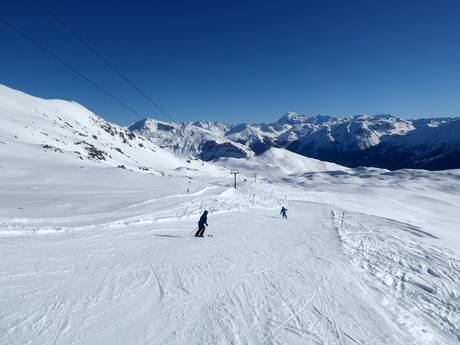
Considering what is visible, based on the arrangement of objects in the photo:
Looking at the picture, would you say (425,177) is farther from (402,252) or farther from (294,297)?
(294,297)

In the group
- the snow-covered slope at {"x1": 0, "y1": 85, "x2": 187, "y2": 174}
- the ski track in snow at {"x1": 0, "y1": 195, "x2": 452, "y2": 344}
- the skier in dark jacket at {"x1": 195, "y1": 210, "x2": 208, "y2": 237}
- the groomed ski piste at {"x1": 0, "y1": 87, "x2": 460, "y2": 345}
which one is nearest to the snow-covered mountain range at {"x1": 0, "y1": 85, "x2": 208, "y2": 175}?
the snow-covered slope at {"x1": 0, "y1": 85, "x2": 187, "y2": 174}

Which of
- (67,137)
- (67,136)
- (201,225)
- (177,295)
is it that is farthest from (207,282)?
(67,136)

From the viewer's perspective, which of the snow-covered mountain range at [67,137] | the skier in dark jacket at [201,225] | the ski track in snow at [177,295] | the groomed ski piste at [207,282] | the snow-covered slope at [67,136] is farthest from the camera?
the snow-covered slope at [67,136]

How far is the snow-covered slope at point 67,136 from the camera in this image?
7644 cm

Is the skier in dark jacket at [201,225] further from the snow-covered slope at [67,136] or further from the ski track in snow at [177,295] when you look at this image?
the snow-covered slope at [67,136]

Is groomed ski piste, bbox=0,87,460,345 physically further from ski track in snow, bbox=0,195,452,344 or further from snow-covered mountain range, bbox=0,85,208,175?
snow-covered mountain range, bbox=0,85,208,175

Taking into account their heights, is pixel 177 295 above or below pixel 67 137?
below

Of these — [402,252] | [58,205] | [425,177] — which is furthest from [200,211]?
[425,177]

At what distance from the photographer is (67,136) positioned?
112 metres

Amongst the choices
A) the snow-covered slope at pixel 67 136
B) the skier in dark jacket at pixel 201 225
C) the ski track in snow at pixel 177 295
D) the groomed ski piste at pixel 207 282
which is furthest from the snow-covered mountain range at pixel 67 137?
the ski track in snow at pixel 177 295

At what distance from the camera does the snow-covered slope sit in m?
76.4

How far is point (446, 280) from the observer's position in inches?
550

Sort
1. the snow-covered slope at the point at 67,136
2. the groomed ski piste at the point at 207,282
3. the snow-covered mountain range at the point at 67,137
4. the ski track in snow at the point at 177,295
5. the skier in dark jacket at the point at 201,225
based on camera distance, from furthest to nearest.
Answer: the snow-covered slope at the point at 67,136, the snow-covered mountain range at the point at 67,137, the skier in dark jacket at the point at 201,225, the groomed ski piste at the point at 207,282, the ski track in snow at the point at 177,295

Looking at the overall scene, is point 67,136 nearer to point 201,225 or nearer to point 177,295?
point 201,225
